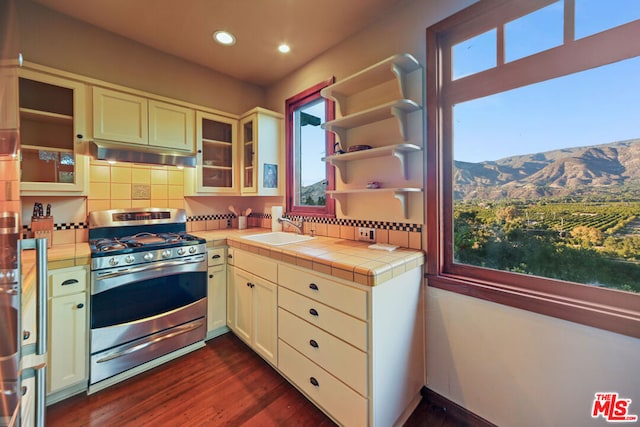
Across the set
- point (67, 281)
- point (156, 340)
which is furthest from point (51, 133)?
point (156, 340)

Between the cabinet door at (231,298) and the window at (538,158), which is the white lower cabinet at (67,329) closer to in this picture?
the cabinet door at (231,298)

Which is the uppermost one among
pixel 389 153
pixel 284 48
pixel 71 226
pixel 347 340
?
pixel 284 48

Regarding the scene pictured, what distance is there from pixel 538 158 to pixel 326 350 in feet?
4.92

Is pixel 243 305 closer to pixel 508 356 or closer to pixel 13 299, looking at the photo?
pixel 13 299

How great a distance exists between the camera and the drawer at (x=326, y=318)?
1.25 metres

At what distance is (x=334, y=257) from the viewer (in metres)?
1.45

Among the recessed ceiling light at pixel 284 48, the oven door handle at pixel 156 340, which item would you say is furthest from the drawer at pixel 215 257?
the recessed ceiling light at pixel 284 48

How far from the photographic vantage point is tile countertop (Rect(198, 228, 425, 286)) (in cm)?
124

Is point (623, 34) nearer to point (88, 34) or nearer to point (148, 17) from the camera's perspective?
point (148, 17)

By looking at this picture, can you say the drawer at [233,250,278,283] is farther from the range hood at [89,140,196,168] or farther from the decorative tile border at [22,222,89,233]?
the decorative tile border at [22,222,89,233]

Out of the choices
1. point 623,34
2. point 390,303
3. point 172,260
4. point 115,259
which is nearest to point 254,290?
point 172,260

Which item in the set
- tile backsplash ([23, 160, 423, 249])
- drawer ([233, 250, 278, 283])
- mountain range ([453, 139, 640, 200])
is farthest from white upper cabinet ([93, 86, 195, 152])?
mountain range ([453, 139, 640, 200])

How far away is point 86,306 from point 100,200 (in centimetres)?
91

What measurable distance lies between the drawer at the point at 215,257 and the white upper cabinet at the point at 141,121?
96 cm
